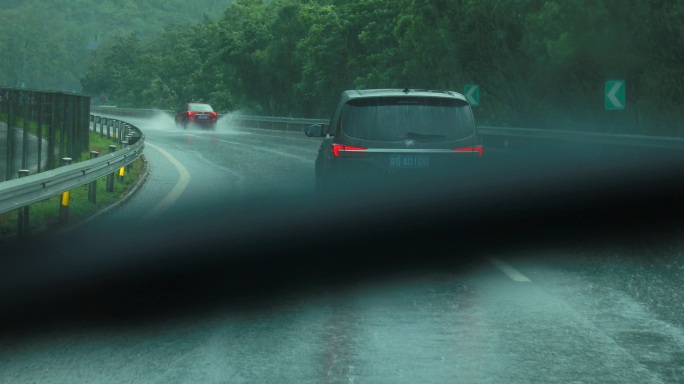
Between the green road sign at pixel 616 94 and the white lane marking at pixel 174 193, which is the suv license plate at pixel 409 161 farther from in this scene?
the green road sign at pixel 616 94

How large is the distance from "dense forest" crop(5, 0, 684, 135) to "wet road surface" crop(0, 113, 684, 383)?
22.0m

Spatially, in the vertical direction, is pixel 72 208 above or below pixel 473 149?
below

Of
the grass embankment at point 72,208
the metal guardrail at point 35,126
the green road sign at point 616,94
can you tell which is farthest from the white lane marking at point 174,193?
the green road sign at point 616,94

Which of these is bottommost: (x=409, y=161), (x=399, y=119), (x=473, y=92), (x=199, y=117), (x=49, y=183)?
(x=199, y=117)

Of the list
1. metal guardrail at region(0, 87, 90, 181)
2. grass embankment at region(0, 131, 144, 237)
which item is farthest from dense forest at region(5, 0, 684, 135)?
grass embankment at region(0, 131, 144, 237)

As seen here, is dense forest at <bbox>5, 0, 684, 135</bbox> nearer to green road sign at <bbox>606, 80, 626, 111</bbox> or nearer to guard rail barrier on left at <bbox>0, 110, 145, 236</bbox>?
green road sign at <bbox>606, 80, 626, 111</bbox>

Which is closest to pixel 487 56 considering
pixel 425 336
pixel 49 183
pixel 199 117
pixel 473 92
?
pixel 473 92

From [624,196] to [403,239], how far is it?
746 cm

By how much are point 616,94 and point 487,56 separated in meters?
15.1

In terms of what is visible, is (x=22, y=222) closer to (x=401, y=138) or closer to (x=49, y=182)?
(x=49, y=182)

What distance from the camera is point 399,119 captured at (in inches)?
485

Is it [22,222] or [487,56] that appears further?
[487,56]

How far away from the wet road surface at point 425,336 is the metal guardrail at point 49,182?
11.9 ft

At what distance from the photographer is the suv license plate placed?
39.9ft
